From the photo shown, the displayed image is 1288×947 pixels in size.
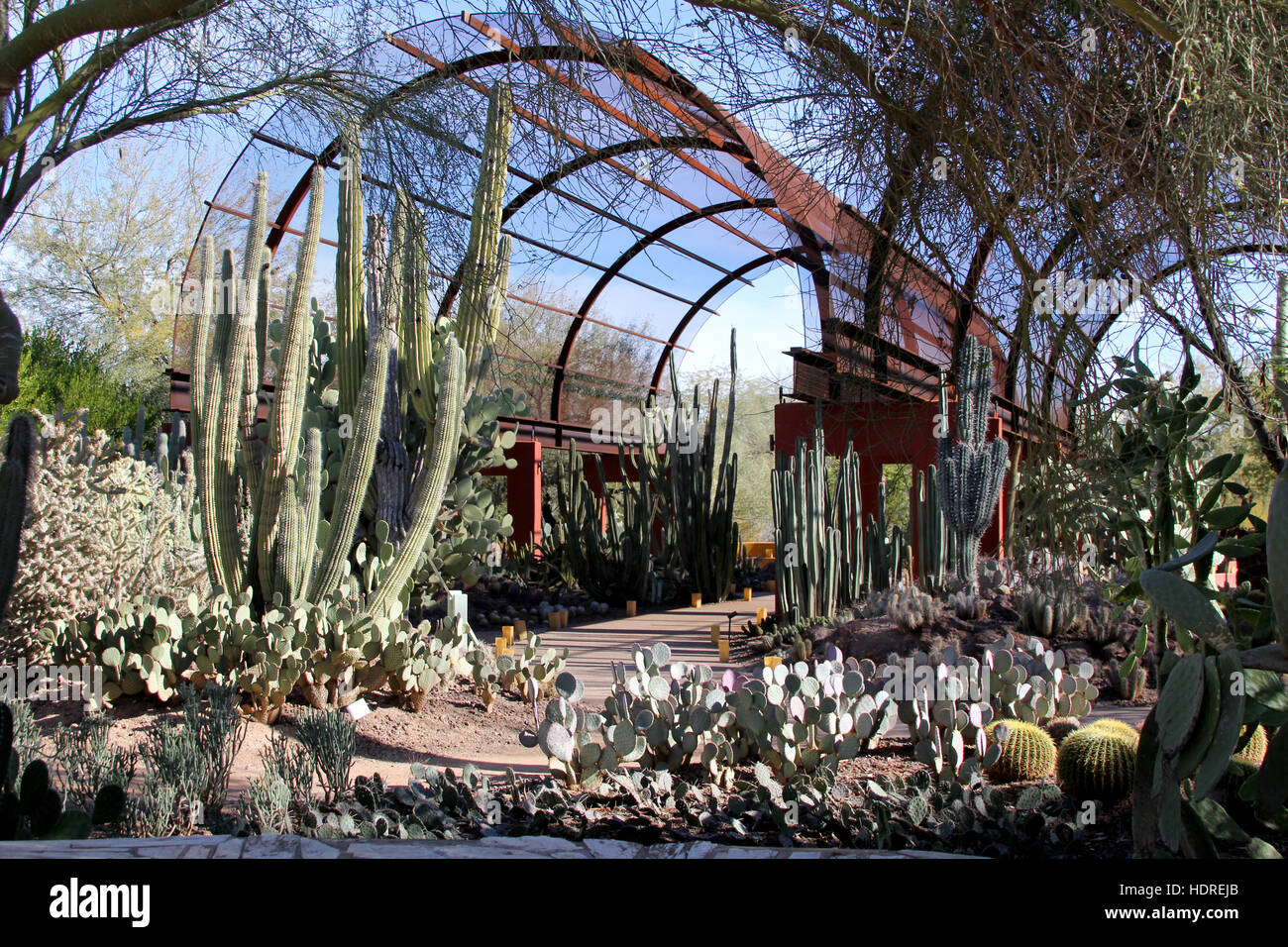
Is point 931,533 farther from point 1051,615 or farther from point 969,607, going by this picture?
point 1051,615

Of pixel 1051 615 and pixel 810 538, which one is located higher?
pixel 810 538

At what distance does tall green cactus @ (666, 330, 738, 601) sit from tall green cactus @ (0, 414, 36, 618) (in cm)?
787

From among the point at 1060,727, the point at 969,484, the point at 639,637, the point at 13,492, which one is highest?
the point at 969,484

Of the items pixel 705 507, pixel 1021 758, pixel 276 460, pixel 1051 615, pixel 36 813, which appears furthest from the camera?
pixel 705 507

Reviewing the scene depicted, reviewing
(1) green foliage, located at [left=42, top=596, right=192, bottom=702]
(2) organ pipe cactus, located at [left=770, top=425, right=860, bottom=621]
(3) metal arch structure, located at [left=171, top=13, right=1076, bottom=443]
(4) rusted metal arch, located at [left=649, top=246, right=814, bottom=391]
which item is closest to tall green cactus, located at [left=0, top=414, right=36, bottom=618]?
(3) metal arch structure, located at [left=171, top=13, right=1076, bottom=443]

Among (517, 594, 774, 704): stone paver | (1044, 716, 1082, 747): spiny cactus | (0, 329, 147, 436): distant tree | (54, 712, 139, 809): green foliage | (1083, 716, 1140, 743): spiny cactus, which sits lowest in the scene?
(517, 594, 774, 704): stone paver

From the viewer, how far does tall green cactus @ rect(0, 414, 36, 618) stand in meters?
2.34

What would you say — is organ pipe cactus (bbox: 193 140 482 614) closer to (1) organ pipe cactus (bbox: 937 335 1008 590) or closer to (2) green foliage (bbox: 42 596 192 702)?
(2) green foliage (bbox: 42 596 192 702)

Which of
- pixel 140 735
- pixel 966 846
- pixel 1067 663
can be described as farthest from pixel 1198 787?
pixel 1067 663

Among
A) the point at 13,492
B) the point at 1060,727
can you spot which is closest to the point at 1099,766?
the point at 1060,727

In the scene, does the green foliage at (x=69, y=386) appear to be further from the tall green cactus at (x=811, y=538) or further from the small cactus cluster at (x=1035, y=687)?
the small cactus cluster at (x=1035, y=687)

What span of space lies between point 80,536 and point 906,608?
16.4 ft

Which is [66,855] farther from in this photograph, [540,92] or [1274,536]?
[1274,536]

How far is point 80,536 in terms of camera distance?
4969 mm
